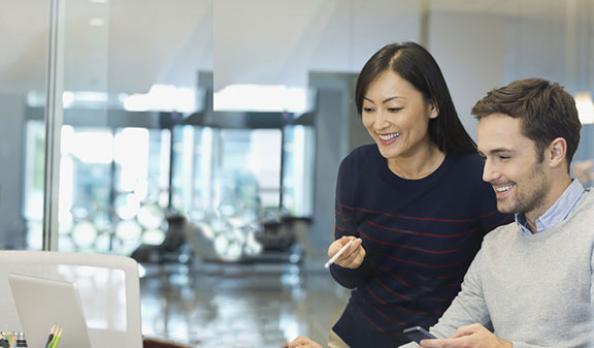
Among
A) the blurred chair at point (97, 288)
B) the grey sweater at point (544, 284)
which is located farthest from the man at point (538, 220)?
the blurred chair at point (97, 288)

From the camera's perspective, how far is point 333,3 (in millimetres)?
5984

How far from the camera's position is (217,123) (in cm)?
685

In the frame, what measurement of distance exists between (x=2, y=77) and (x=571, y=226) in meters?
3.74

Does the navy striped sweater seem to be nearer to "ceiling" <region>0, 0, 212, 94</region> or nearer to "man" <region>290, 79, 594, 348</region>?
"man" <region>290, 79, 594, 348</region>

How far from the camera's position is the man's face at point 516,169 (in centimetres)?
186

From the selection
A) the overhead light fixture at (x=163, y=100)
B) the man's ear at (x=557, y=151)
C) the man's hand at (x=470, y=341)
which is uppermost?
the overhead light fixture at (x=163, y=100)

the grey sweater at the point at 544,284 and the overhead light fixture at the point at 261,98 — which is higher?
the overhead light fixture at the point at 261,98

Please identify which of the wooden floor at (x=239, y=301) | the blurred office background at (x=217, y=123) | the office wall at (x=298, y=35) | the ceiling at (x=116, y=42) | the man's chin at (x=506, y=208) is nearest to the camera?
the man's chin at (x=506, y=208)

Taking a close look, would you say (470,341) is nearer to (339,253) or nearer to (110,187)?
(339,253)

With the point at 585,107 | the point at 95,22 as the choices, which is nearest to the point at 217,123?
the point at 95,22

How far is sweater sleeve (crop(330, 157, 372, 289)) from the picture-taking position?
7.45ft

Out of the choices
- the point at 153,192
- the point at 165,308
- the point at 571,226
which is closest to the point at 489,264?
the point at 571,226

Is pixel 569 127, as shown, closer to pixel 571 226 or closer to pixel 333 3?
pixel 571 226

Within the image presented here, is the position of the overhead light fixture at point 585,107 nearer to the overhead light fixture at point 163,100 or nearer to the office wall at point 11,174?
the overhead light fixture at point 163,100
